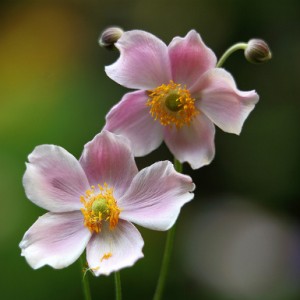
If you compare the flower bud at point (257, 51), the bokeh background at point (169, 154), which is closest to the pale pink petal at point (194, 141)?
the flower bud at point (257, 51)

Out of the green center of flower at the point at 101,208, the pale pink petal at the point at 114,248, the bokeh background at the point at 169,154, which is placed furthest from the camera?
the bokeh background at the point at 169,154

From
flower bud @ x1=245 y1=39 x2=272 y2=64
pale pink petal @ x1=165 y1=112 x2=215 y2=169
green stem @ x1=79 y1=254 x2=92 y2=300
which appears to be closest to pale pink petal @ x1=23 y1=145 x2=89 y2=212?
green stem @ x1=79 y1=254 x2=92 y2=300

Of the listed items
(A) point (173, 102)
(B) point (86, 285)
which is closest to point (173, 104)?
(A) point (173, 102)

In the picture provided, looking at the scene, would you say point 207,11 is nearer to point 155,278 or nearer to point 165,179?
point 155,278

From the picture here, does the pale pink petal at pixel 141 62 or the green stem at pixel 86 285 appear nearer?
the green stem at pixel 86 285

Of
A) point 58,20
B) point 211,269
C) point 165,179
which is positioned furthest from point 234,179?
point 165,179

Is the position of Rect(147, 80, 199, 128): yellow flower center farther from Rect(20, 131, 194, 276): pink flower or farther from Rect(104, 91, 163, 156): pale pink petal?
Rect(20, 131, 194, 276): pink flower

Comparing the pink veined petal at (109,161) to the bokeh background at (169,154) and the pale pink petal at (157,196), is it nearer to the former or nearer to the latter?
the pale pink petal at (157,196)
